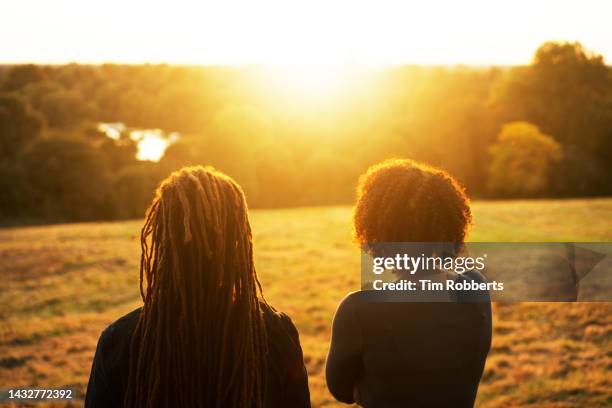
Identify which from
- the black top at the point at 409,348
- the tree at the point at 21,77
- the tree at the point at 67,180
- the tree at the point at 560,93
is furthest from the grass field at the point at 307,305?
the tree at the point at 21,77

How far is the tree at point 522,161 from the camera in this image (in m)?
36.1

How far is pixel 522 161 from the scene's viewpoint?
37.8 m

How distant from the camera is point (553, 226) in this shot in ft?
51.6

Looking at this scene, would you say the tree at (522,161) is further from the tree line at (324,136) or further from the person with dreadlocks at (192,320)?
the person with dreadlocks at (192,320)

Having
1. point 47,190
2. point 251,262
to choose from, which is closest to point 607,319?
point 251,262

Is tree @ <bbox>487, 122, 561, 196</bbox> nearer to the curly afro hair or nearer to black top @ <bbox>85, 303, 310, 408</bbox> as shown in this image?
the curly afro hair

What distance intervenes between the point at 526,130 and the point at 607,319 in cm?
3329

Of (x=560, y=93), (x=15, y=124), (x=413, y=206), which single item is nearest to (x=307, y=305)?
(x=413, y=206)

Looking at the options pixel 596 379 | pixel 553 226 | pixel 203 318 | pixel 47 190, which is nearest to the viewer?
pixel 203 318

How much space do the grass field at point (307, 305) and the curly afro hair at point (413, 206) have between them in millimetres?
457

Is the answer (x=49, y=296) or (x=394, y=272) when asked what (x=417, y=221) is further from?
(x=49, y=296)

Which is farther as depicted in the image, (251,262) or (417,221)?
(417,221)

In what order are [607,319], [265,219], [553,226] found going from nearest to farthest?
[607,319], [553,226], [265,219]

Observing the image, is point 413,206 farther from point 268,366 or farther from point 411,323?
point 268,366
